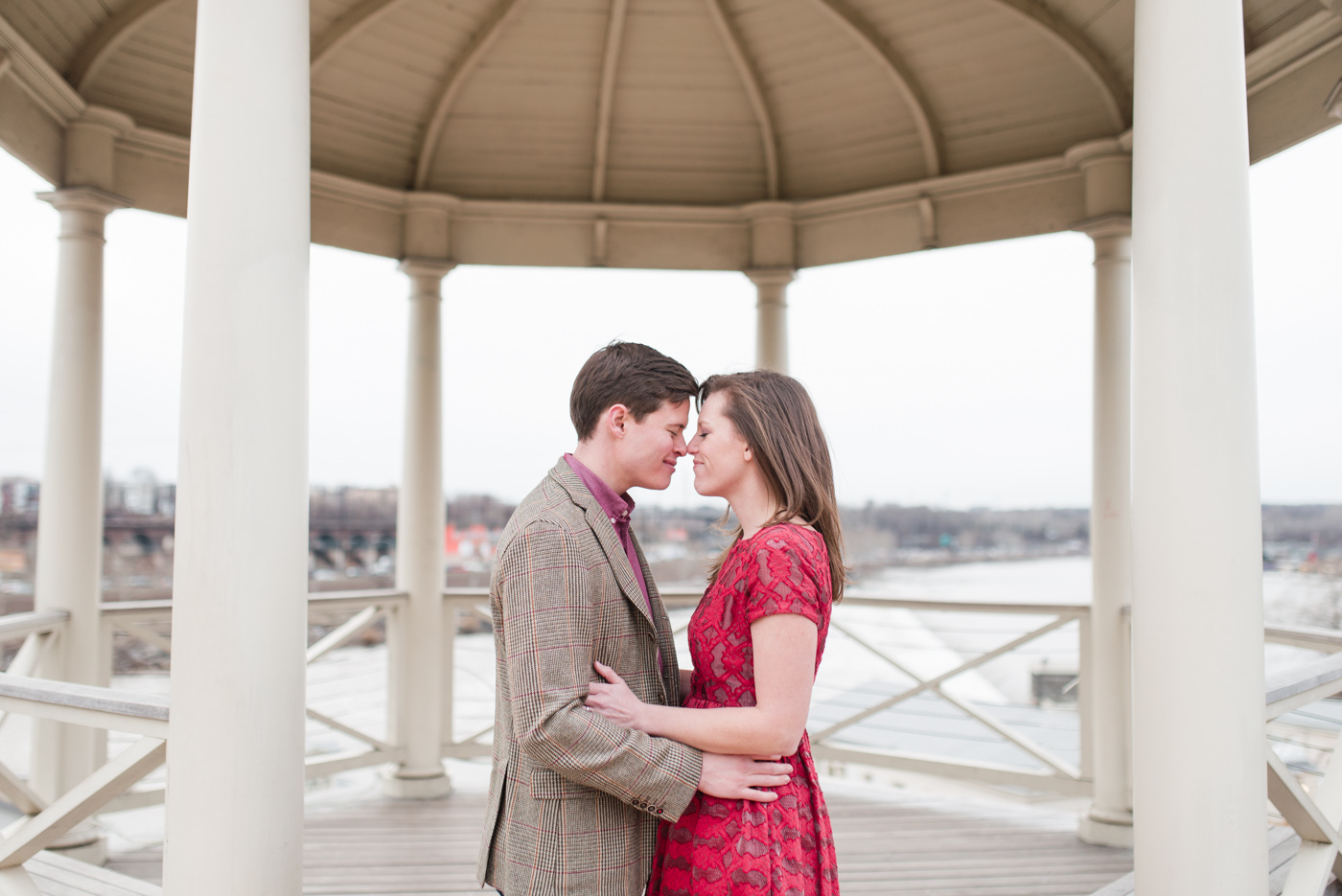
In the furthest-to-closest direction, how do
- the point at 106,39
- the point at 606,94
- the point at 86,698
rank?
the point at 606,94 → the point at 106,39 → the point at 86,698

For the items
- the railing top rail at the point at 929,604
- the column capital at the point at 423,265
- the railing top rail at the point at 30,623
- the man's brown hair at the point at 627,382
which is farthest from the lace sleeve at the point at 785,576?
the column capital at the point at 423,265

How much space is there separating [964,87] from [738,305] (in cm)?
2008

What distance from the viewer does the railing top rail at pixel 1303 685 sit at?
9.32ft

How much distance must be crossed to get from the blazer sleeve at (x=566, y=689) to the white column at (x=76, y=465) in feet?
13.5

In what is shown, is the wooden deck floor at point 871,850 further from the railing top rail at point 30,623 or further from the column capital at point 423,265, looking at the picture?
the column capital at point 423,265

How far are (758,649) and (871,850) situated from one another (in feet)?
12.7

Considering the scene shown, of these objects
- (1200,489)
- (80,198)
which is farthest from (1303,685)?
(80,198)

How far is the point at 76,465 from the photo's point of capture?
4.96m

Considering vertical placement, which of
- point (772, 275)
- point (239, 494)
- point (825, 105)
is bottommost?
point (239, 494)

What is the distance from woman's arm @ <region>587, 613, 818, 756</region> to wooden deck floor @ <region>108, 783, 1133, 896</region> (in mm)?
3226

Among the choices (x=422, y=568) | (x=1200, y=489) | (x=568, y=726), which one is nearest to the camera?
(x=568, y=726)

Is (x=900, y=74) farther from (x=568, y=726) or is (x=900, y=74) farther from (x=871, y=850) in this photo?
(x=568, y=726)

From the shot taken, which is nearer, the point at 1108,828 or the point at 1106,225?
the point at 1108,828

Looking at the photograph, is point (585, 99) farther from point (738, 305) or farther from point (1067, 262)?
point (1067, 262)
